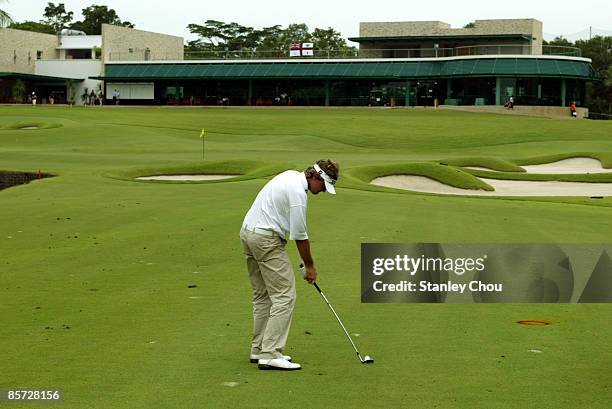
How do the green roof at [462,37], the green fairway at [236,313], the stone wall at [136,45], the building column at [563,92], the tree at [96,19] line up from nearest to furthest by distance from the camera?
1. the green fairway at [236,313]
2. the building column at [563,92]
3. the green roof at [462,37]
4. the stone wall at [136,45]
5. the tree at [96,19]

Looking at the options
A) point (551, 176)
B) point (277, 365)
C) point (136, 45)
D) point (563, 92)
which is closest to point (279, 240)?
point (277, 365)

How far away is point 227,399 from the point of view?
842 centimetres

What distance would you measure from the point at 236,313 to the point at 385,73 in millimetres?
81609

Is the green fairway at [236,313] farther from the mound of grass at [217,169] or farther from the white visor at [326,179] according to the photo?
the mound of grass at [217,169]

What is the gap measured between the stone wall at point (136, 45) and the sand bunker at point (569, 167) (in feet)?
234

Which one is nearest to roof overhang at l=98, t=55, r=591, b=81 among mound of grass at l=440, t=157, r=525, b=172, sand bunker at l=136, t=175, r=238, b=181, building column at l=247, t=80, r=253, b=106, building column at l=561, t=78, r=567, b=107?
building column at l=561, t=78, r=567, b=107

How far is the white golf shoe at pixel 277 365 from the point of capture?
31.4ft

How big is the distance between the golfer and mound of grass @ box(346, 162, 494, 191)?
24.4 metres

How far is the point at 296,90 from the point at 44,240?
81.4m

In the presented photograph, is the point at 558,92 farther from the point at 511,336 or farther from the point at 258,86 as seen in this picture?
the point at 511,336

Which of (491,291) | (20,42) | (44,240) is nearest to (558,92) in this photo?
(20,42)

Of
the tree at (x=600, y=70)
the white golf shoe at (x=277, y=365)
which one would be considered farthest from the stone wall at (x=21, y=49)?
the white golf shoe at (x=277, y=365)

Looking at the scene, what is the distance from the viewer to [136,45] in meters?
116

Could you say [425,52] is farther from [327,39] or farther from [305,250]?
[305,250]
